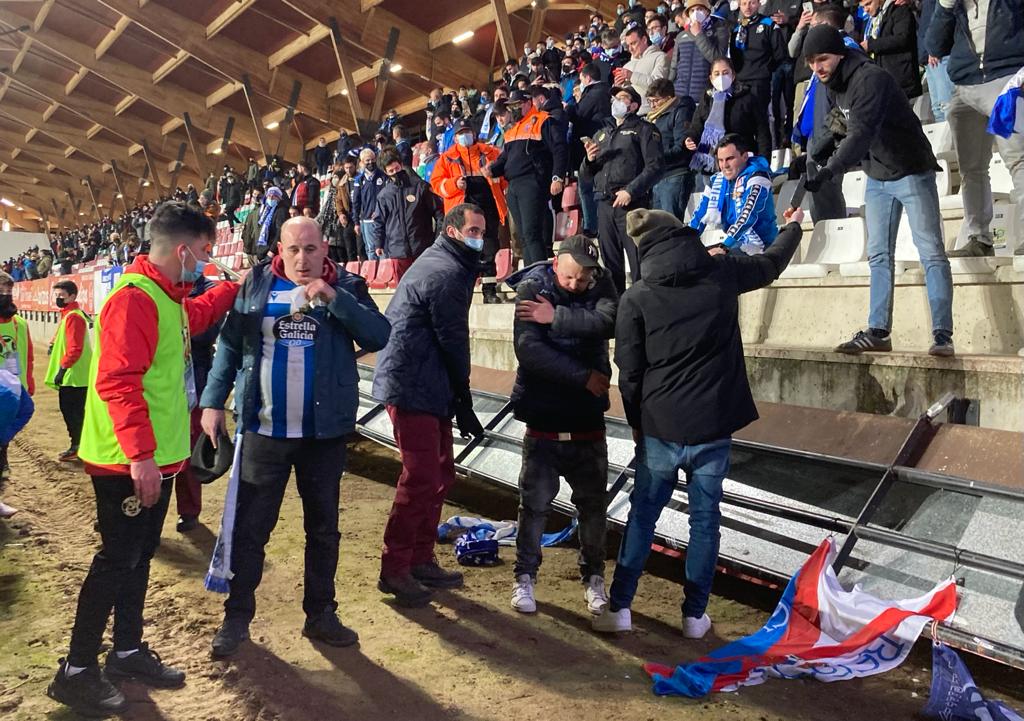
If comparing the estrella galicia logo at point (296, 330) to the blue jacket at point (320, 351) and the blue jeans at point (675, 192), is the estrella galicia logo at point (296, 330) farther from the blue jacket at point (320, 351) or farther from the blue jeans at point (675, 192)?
the blue jeans at point (675, 192)

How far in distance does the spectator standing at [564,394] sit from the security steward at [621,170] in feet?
8.58

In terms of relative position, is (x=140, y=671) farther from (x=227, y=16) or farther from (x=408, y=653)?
(x=227, y=16)

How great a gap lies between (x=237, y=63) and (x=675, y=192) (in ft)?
52.6

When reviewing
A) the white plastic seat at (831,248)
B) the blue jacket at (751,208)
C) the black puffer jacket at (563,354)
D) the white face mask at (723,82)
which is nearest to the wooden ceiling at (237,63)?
the white face mask at (723,82)

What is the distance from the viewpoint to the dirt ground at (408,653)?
267 cm

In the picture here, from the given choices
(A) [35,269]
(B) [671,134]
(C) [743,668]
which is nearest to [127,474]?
(C) [743,668]

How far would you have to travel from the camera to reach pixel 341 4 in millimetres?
15805

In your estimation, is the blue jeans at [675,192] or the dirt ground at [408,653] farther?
the blue jeans at [675,192]

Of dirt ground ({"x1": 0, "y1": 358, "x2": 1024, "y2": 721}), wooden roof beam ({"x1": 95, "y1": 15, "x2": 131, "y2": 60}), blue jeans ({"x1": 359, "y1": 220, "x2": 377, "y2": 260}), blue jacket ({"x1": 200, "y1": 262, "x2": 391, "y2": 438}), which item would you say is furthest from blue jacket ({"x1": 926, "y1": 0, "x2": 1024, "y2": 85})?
wooden roof beam ({"x1": 95, "y1": 15, "x2": 131, "y2": 60})

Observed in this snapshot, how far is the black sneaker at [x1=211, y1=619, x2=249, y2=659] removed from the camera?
3.02 meters

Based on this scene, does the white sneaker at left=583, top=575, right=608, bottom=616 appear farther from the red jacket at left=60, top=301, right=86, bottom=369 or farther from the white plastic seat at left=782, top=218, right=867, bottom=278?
the red jacket at left=60, top=301, right=86, bottom=369

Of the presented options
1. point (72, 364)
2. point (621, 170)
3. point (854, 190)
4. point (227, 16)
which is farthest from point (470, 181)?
point (227, 16)

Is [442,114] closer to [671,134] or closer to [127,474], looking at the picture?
[671,134]

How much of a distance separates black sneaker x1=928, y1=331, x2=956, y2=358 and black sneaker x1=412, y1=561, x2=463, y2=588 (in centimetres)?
284
